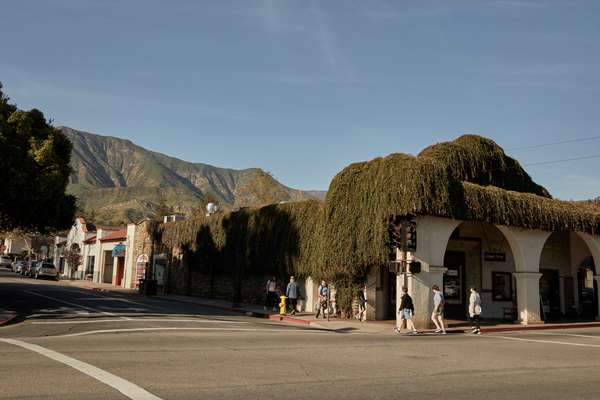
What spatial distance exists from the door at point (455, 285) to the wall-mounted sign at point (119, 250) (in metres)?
32.2

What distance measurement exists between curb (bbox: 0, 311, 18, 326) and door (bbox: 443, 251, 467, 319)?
1776 centimetres

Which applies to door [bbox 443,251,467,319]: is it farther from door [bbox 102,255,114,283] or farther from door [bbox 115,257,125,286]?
door [bbox 102,255,114,283]

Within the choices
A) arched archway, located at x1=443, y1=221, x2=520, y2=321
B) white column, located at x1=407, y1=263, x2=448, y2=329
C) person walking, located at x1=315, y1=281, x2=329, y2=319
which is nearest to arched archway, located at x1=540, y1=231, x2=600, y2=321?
arched archway, located at x1=443, y1=221, x2=520, y2=321

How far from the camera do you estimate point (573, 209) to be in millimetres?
25016

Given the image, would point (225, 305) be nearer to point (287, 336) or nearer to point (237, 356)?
point (287, 336)

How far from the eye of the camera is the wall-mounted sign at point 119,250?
49.0m

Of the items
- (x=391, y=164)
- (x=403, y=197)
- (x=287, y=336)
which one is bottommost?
(x=287, y=336)

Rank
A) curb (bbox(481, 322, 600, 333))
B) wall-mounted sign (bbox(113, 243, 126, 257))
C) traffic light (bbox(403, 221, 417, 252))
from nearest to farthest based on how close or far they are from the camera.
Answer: traffic light (bbox(403, 221, 417, 252)), curb (bbox(481, 322, 600, 333)), wall-mounted sign (bbox(113, 243, 126, 257))

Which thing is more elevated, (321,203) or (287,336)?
(321,203)

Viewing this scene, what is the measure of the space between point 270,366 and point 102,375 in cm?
289

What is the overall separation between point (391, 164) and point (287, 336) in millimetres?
8977

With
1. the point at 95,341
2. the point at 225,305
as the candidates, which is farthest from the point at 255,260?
the point at 95,341

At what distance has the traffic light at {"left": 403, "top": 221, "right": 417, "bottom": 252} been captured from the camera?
66.8ft

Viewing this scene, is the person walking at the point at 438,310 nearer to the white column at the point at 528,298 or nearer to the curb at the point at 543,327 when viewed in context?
the curb at the point at 543,327
